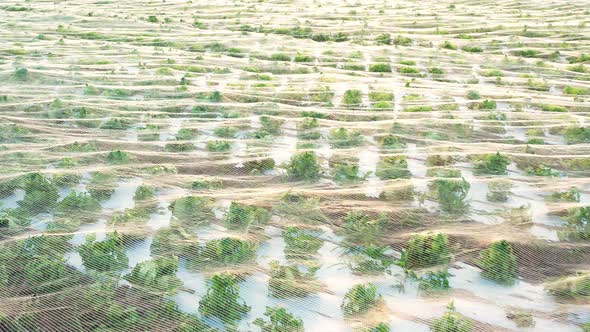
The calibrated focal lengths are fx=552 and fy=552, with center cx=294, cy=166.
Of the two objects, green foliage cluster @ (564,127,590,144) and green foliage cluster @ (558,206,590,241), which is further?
green foliage cluster @ (564,127,590,144)

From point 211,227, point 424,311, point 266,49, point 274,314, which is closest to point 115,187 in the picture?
point 211,227

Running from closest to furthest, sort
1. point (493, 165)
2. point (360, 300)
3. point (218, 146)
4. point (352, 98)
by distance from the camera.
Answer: point (360, 300)
point (493, 165)
point (218, 146)
point (352, 98)

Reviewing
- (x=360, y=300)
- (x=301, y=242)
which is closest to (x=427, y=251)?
(x=360, y=300)

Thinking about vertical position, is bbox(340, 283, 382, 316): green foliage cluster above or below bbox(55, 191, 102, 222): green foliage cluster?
below

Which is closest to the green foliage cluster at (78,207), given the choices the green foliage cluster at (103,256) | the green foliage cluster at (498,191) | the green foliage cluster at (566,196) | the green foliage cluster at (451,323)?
the green foliage cluster at (103,256)

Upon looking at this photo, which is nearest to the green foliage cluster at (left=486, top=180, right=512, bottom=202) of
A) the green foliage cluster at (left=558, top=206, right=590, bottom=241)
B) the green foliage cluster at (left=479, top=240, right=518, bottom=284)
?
the green foliage cluster at (left=558, top=206, right=590, bottom=241)

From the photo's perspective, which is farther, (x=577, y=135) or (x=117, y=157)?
(x=577, y=135)

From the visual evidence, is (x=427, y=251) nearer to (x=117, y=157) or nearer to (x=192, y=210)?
(x=192, y=210)

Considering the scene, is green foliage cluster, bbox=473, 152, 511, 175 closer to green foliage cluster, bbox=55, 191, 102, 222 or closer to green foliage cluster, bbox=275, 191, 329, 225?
green foliage cluster, bbox=275, 191, 329, 225

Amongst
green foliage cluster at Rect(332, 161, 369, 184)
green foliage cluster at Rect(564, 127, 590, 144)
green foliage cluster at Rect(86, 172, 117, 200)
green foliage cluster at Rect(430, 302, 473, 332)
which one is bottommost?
green foliage cluster at Rect(430, 302, 473, 332)
